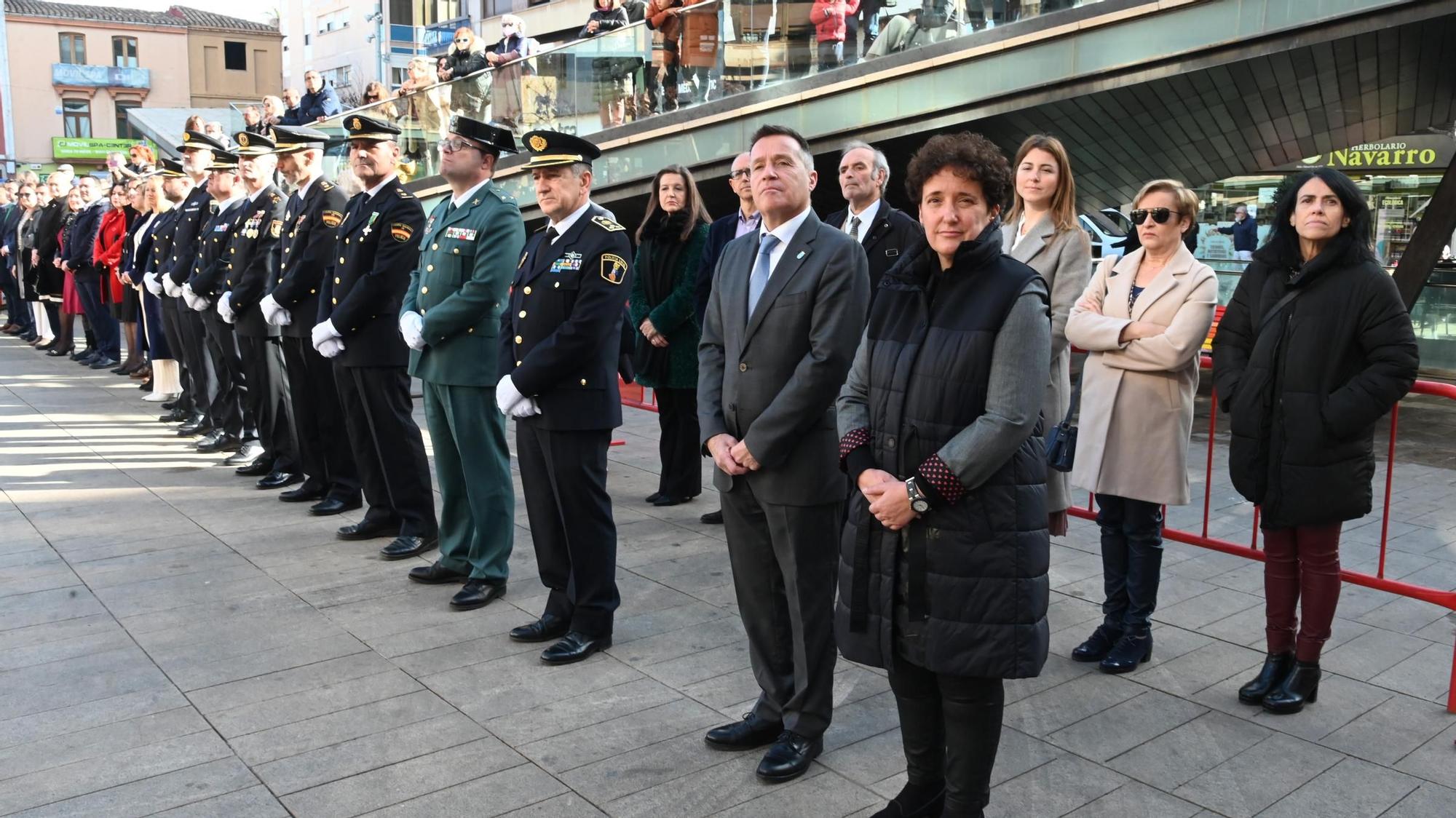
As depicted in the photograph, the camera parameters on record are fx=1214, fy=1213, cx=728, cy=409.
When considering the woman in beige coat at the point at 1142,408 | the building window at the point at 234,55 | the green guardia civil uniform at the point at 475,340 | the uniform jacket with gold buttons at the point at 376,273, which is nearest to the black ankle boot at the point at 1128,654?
the woman in beige coat at the point at 1142,408

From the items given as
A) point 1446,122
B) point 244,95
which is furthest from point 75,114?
point 1446,122

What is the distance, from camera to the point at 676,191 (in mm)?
7629

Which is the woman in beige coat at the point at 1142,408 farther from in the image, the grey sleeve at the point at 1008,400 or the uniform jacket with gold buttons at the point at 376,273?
the uniform jacket with gold buttons at the point at 376,273

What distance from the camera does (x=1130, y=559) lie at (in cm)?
494

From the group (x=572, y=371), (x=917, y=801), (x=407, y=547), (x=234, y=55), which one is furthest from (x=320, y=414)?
(x=234, y=55)

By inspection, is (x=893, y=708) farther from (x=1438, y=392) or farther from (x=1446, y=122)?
(x=1446, y=122)

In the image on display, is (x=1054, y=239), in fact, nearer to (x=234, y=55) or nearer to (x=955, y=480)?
(x=955, y=480)

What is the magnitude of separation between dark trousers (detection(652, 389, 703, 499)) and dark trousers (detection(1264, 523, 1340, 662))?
3892 mm

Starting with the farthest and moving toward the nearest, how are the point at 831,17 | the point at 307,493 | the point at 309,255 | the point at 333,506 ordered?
the point at 831,17 → the point at 307,493 → the point at 333,506 → the point at 309,255

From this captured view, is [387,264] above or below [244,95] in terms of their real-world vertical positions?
below

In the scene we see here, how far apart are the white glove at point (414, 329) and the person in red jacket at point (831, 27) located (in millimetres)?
8333

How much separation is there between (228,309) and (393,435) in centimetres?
238

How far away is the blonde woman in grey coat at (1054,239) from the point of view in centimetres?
506

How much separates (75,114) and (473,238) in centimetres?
7435
